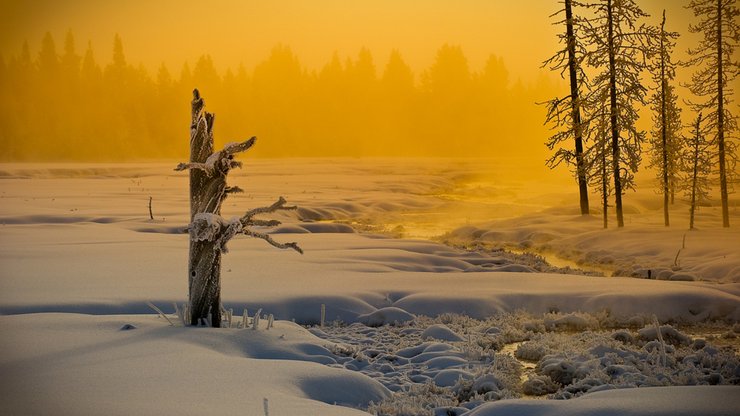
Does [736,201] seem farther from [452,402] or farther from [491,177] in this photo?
[452,402]

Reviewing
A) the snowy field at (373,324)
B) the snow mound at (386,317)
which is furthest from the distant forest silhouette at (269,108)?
the snow mound at (386,317)

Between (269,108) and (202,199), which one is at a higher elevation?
(269,108)

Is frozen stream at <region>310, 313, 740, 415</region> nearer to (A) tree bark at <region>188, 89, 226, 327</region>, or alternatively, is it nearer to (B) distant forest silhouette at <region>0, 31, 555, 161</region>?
(A) tree bark at <region>188, 89, 226, 327</region>

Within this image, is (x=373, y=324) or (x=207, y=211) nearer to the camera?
(x=207, y=211)

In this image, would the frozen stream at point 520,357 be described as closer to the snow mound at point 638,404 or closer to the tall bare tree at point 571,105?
the snow mound at point 638,404

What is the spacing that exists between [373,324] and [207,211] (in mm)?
3804

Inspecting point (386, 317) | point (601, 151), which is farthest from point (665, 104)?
point (386, 317)

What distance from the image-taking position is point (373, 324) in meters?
10.9

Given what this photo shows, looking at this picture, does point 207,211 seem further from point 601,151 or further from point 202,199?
point 601,151

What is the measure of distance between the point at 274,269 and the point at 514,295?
5118 millimetres

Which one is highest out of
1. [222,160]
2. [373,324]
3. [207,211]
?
[222,160]

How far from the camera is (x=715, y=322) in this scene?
11117 millimetres

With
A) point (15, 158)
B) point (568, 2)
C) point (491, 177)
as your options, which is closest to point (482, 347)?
point (568, 2)

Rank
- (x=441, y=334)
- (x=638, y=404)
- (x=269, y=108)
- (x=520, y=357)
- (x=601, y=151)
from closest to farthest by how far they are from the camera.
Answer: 1. (x=638, y=404)
2. (x=520, y=357)
3. (x=441, y=334)
4. (x=601, y=151)
5. (x=269, y=108)
